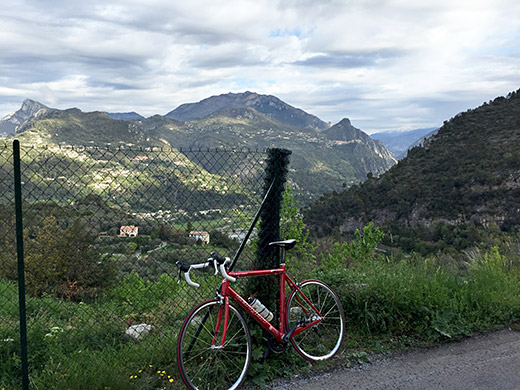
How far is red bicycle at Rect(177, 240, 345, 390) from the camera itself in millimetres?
3660

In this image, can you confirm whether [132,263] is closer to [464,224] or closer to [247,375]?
[247,375]

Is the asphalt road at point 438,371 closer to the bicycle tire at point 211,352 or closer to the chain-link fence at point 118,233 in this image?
the bicycle tire at point 211,352

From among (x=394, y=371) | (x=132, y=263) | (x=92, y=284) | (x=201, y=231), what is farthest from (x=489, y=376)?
(x=92, y=284)

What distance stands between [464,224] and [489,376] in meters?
52.8

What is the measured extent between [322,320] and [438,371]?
1.30 m

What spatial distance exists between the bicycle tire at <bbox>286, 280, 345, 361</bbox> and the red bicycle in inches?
0.4

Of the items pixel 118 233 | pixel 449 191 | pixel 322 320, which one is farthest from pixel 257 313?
pixel 449 191

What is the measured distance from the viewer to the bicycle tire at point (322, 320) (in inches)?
174

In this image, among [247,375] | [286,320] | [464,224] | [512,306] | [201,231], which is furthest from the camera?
[464,224]

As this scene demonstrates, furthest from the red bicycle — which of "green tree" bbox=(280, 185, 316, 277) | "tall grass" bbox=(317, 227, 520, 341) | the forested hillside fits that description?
the forested hillside

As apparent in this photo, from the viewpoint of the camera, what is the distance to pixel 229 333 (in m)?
3.93

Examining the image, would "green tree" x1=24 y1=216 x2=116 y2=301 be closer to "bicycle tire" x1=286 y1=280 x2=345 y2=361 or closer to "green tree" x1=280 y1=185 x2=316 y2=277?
"bicycle tire" x1=286 y1=280 x2=345 y2=361

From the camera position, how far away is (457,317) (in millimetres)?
5160

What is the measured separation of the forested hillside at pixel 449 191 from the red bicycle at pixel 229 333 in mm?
40764
